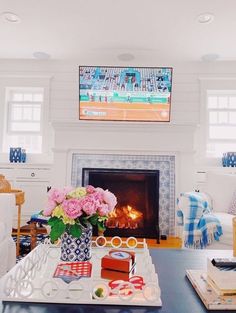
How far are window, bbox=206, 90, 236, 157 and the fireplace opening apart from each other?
1117 millimetres

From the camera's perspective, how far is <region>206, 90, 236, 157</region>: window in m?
4.04

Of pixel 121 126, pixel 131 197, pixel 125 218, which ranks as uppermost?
pixel 121 126

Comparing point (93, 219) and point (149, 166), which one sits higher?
point (149, 166)

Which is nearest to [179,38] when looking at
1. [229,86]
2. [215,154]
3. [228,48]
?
[228,48]

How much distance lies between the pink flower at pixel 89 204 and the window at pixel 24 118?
3.00 meters

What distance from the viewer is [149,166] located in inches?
142

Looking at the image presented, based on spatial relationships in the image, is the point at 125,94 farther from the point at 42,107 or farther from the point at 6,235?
the point at 6,235

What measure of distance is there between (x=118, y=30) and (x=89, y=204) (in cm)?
255

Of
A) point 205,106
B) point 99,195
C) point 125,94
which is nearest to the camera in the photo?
point 99,195

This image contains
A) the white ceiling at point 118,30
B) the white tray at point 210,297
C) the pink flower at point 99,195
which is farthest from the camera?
the white ceiling at point 118,30

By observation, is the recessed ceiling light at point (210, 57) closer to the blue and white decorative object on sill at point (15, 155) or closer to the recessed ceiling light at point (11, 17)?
the recessed ceiling light at point (11, 17)

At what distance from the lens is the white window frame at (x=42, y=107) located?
13.0 ft

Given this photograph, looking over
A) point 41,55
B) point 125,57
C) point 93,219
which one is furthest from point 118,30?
point 93,219

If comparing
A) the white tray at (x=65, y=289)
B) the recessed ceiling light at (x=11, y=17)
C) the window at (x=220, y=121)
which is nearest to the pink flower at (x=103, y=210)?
the white tray at (x=65, y=289)
